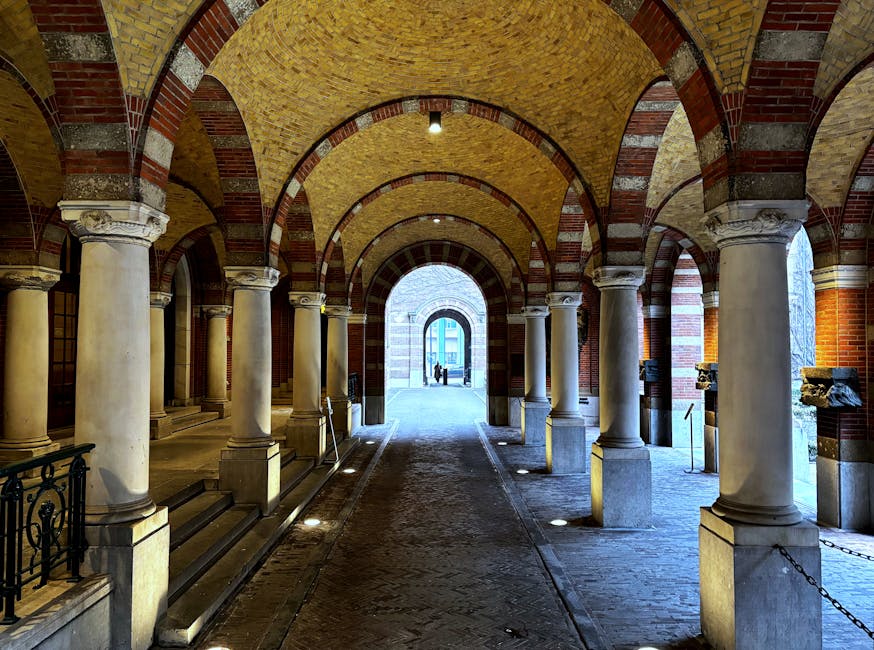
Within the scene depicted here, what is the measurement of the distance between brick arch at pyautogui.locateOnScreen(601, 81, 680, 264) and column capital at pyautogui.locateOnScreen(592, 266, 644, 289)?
0.32 feet

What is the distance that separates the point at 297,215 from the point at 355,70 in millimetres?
4263

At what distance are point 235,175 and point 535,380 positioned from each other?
930 centimetres

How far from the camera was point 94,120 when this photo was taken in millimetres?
4371

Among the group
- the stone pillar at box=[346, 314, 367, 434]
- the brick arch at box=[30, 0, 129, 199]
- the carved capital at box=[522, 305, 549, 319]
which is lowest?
the stone pillar at box=[346, 314, 367, 434]

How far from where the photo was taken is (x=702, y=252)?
13.1 meters

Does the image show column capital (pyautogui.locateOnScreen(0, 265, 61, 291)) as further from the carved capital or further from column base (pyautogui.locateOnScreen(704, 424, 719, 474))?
column base (pyautogui.locateOnScreen(704, 424, 719, 474))

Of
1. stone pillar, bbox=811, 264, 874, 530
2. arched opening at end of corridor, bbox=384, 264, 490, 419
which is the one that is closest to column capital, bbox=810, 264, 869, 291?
stone pillar, bbox=811, 264, 874, 530

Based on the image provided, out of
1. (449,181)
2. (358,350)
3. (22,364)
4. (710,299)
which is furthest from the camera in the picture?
(358,350)

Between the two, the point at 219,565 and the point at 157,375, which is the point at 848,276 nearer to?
the point at 219,565

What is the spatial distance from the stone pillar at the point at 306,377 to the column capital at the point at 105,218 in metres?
6.68


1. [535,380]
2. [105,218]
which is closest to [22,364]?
[105,218]

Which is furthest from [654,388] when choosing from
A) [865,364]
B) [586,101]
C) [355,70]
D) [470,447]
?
[355,70]

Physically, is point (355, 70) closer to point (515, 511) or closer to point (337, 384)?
point (515, 511)

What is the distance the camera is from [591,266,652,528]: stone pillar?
7684 millimetres
